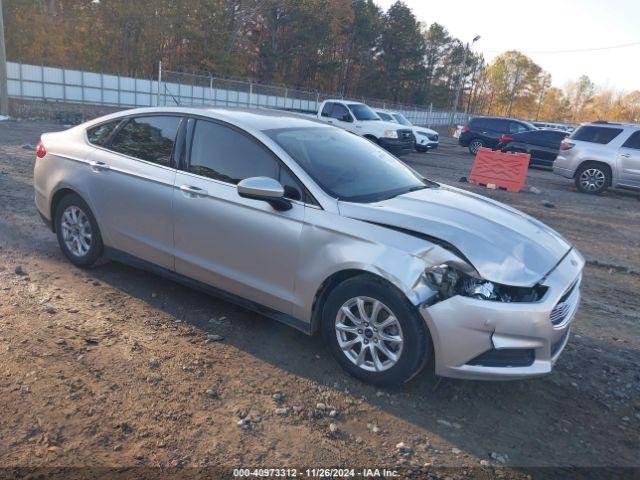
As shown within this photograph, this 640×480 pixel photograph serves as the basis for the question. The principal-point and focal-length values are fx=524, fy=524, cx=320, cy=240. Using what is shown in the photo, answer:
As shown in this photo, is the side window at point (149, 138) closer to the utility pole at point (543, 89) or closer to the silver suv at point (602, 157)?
the silver suv at point (602, 157)

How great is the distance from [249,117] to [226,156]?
0.44 meters

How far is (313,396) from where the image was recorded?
3330 millimetres

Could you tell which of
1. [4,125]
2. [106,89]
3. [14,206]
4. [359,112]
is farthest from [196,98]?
[14,206]

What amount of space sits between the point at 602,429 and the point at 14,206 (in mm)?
7351

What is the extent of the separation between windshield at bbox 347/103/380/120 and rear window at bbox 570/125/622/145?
684 cm

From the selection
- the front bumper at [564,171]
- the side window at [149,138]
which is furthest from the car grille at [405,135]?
the side window at [149,138]

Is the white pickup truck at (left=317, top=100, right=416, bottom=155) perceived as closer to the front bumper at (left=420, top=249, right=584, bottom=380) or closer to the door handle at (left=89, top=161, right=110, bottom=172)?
the door handle at (left=89, top=161, right=110, bottom=172)

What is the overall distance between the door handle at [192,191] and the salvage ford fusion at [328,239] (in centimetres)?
2

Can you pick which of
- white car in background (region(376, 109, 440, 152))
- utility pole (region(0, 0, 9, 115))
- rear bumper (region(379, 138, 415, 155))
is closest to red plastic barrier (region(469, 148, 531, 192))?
rear bumper (region(379, 138, 415, 155))

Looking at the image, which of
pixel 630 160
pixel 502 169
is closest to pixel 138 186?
pixel 502 169

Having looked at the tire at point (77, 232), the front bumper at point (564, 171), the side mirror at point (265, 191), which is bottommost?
the tire at point (77, 232)

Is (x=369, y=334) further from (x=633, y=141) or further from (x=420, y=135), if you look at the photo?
(x=420, y=135)

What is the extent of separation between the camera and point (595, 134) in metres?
13.4

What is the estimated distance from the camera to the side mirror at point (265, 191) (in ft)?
11.6
